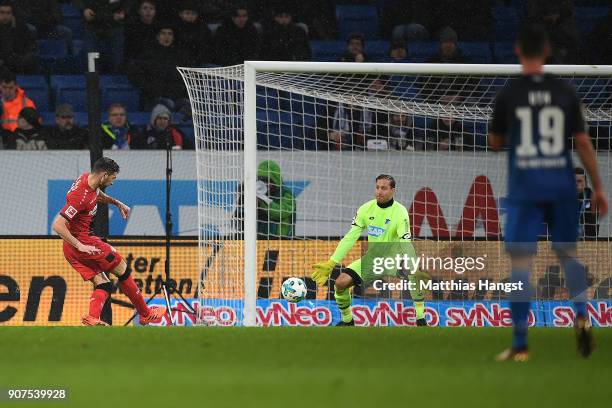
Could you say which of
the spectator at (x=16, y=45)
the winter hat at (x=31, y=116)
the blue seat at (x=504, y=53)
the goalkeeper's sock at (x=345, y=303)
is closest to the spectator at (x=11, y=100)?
the winter hat at (x=31, y=116)

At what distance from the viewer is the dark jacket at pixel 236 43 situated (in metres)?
17.3

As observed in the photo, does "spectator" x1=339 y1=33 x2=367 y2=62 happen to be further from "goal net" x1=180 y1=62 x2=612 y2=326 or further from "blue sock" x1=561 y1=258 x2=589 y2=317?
"blue sock" x1=561 y1=258 x2=589 y2=317

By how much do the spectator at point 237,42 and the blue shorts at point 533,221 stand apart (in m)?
11.0

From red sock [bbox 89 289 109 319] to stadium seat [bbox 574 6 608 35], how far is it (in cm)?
1003

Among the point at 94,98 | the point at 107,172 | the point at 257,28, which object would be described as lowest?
the point at 107,172

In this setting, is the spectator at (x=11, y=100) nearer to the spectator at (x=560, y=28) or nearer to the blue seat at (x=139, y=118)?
the blue seat at (x=139, y=118)

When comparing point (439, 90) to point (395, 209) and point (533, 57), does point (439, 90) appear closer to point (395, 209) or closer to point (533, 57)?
point (395, 209)

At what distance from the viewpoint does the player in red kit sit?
1202 cm

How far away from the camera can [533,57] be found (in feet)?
21.5

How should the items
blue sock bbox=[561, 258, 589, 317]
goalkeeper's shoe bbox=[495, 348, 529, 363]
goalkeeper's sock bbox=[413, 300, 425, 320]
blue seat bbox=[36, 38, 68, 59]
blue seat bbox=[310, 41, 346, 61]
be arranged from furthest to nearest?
blue seat bbox=[36, 38, 68, 59], blue seat bbox=[310, 41, 346, 61], goalkeeper's sock bbox=[413, 300, 425, 320], blue sock bbox=[561, 258, 589, 317], goalkeeper's shoe bbox=[495, 348, 529, 363]

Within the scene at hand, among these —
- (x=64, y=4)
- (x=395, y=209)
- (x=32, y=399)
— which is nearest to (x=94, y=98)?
(x=395, y=209)

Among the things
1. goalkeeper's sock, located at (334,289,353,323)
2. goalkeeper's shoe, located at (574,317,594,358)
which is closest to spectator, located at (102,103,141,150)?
goalkeeper's sock, located at (334,289,353,323)

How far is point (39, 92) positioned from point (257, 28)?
354 cm

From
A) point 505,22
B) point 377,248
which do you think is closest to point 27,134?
point 377,248
